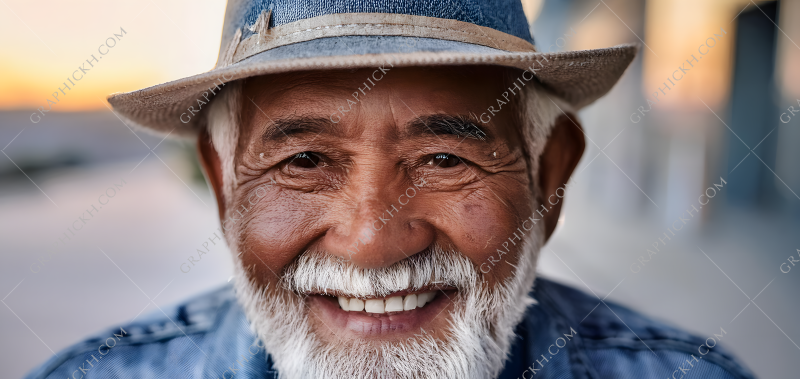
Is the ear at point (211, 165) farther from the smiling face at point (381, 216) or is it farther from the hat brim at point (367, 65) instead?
the smiling face at point (381, 216)

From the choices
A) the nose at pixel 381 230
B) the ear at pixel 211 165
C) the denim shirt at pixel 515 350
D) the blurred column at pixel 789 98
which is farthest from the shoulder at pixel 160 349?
the blurred column at pixel 789 98

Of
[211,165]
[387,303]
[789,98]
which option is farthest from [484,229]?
[789,98]

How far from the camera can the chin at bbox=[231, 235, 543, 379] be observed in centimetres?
126

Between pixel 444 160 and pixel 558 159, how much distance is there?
594 millimetres

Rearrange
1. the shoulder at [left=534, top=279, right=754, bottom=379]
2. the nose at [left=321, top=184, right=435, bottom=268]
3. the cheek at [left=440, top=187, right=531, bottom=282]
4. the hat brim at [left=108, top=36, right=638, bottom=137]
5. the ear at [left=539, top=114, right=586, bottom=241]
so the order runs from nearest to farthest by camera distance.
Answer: the hat brim at [left=108, top=36, right=638, bottom=137], the nose at [left=321, top=184, right=435, bottom=268], the cheek at [left=440, top=187, right=531, bottom=282], the ear at [left=539, top=114, right=586, bottom=241], the shoulder at [left=534, top=279, right=754, bottom=379]

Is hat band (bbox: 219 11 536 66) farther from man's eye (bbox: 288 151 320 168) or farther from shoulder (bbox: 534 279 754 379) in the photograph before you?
shoulder (bbox: 534 279 754 379)

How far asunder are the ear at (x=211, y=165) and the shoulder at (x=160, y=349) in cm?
51

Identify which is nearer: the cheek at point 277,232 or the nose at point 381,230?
the nose at point 381,230

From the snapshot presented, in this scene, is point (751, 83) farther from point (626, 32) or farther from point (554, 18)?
point (554, 18)

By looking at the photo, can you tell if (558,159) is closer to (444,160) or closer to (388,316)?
(444,160)

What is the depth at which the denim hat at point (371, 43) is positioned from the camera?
Result: 1074 millimetres

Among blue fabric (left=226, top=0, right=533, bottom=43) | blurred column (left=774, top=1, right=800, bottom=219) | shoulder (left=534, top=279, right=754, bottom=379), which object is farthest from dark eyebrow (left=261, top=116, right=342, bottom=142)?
blurred column (left=774, top=1, right=800, bottom=219)

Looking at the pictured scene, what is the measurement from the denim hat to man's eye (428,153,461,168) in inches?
12.5

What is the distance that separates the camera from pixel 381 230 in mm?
1173
